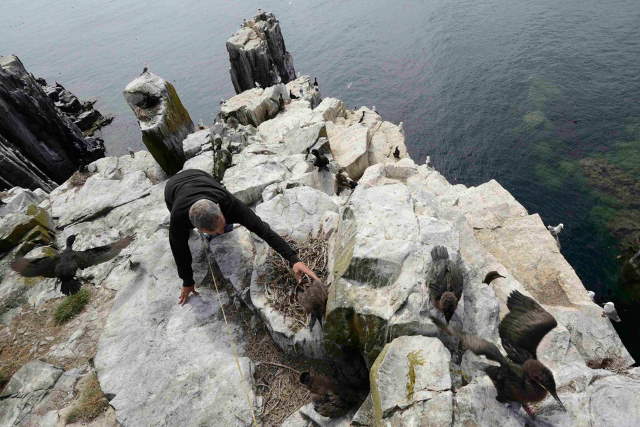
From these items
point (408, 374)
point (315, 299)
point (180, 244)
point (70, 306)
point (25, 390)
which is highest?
point (180, 244)

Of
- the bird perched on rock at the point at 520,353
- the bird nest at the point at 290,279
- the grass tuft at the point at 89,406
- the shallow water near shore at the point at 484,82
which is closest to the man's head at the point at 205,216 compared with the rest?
the bird nest at the point at 290,279

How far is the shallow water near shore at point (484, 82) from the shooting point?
2242 cm

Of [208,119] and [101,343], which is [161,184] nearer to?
[101,343]

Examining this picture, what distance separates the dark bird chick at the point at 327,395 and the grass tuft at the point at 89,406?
437 centimetres

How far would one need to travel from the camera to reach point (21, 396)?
23.1ft

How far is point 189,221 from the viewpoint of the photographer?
21.1 feet

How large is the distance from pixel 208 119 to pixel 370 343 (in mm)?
48304

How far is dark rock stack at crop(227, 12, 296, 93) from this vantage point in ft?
109

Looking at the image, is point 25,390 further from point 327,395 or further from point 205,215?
point 327,395

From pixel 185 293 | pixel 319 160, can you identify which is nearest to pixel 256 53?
pixel 319 160

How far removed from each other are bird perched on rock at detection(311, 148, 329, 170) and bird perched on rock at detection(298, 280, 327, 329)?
7346 millimetres

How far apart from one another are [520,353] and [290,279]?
172 inches

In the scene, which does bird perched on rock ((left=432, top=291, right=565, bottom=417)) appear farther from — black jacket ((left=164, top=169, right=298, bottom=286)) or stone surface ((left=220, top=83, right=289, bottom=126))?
stone surface ((left=220, top=83, right=289, bottom=126))

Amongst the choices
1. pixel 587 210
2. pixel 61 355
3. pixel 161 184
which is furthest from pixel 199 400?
pixel 587 210
